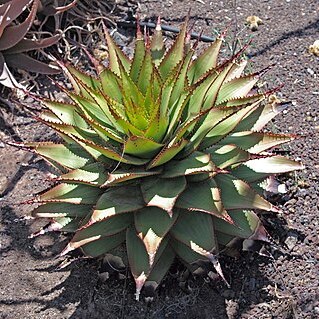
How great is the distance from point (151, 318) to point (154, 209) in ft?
1.73

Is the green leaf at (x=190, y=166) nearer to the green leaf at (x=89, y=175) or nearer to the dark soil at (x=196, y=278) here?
the green leaf at (x=89, y=175)

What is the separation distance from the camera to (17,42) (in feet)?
11.7

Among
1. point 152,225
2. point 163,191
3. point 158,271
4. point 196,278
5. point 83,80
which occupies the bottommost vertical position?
point 196,278

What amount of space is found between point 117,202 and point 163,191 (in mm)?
183

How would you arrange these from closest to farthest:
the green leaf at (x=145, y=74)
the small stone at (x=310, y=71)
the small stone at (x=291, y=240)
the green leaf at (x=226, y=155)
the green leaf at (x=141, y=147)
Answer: the green leaf at (x=141, y=147) → the green leaf at (x=226, y=155) → the green leaf at (x=145, y=74) → the small stone at (x=291, y=240) → the small stone at (x=310, y=71)

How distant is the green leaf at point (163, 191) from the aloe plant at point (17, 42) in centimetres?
144

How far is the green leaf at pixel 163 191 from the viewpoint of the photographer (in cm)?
229

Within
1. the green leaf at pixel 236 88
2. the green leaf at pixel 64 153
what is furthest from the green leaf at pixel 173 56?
the green leaf at pixel 64 153

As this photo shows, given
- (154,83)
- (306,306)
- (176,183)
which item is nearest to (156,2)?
(154,83)

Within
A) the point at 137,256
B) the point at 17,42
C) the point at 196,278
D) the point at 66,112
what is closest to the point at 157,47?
the point at 66,112

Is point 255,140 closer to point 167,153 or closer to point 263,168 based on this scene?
point 263,168

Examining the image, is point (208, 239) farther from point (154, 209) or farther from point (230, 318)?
point (230, 318)

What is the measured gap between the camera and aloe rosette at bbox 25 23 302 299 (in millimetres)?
2359

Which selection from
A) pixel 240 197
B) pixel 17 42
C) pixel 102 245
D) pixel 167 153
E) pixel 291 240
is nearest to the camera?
pixel 167 153
